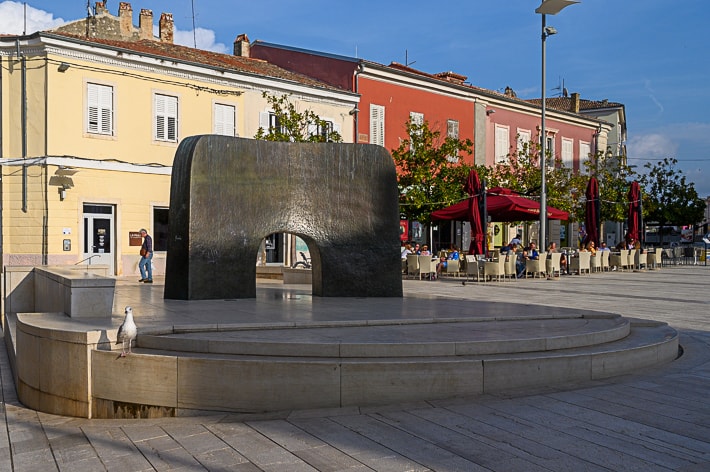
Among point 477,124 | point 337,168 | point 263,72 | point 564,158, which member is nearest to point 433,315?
point 337,168

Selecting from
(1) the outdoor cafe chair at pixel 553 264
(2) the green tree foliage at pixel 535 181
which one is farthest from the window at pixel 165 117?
(2) the green tree foliage at pixel 535 181

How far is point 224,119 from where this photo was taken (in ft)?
82.5

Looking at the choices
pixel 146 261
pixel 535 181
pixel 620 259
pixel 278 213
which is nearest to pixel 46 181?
pixel 146 261

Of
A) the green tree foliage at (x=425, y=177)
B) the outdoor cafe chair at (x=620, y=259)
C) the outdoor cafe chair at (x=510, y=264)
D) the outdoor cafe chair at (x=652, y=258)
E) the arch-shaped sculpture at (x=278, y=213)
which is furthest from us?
the outdoor cafe chair at (x=652, y=258)

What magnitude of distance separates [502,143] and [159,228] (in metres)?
18.9

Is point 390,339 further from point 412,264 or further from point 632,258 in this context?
point 632,258

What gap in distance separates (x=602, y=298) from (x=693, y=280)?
8.71 metres

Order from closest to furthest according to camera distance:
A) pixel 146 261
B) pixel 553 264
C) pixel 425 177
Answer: pixel 146 261 < pixel 553 264 < pixel 425 177

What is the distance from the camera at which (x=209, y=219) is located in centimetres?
1116

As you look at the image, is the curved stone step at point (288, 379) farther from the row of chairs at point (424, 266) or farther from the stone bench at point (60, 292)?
the row of chairs at point (424, 266)

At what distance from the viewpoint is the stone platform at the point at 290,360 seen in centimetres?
654

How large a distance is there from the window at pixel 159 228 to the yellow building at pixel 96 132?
0.11 ft

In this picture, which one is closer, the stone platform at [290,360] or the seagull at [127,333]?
the stone platform at [290,360]

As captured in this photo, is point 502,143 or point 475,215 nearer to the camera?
point 475,215
